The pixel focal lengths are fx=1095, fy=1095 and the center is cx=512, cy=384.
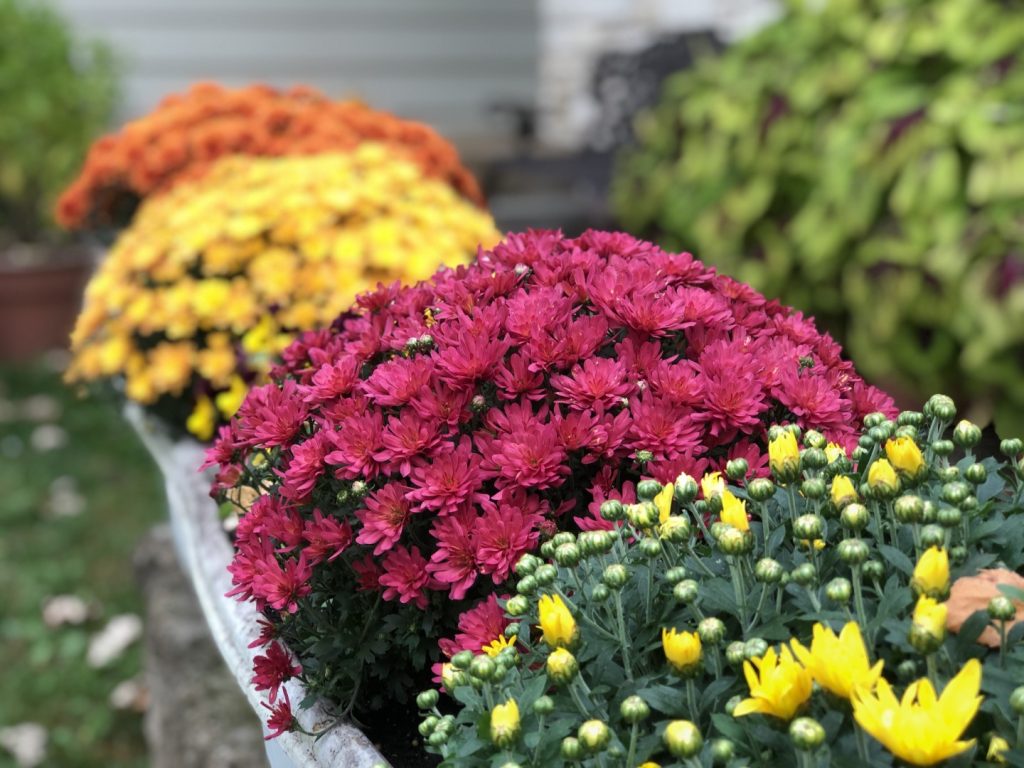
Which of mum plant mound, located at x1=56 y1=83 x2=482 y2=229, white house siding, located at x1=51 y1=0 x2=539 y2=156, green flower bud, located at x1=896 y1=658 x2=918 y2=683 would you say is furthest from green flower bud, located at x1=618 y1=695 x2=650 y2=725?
white house siding, located at x1=51 y1=0 x2=539 y2=156

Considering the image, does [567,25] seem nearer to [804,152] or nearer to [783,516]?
[804,152]

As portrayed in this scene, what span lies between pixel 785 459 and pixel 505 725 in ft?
1.32

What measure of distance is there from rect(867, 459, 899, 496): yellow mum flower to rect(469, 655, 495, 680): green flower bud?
413 mm

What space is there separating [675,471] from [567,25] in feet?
22.6

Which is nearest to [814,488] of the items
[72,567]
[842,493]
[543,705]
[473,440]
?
[842,493]

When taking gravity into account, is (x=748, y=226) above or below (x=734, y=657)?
below

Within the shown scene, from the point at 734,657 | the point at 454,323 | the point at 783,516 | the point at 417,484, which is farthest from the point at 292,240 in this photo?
the point at 734,657

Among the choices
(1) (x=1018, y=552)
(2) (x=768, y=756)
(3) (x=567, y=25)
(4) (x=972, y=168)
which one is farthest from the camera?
(3) (x=567, y=25)

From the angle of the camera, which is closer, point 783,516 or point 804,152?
point 783,516

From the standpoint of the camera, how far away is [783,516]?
3.96ft

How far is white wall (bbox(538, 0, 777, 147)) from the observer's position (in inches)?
262

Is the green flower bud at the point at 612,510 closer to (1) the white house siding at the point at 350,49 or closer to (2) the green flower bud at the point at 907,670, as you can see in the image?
(2) the green flower bud at the point at 907,670

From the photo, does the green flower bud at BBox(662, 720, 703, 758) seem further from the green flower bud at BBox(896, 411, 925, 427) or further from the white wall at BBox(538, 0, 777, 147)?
the white wall at BBox(538, 0, 777, 147)

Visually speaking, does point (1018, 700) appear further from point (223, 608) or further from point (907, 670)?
point (223, 608)
